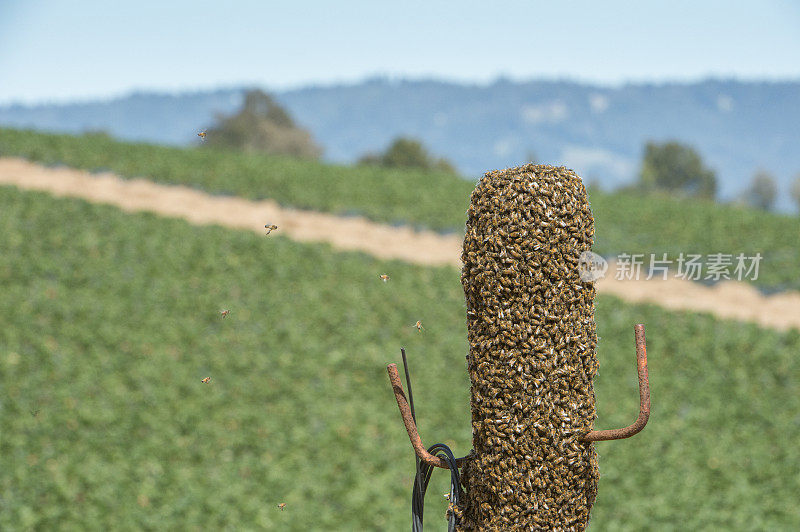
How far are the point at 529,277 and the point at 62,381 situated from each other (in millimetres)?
11408

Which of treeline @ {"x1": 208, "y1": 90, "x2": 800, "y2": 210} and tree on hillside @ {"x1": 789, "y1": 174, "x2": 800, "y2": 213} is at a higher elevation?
treeline @ {"x1": 208, "y1": 90, "x2": 800, "y2": 210}

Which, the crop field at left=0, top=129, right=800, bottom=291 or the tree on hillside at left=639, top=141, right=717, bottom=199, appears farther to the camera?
the tree on hillside at left=639, top=141, right=717, bottom=199

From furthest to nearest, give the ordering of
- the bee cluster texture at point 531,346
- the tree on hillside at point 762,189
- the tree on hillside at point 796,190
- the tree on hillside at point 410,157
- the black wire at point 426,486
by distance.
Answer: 1. the tree on hillside at point 762,189
2. the tree on hillside at point 796,190
3. the tree on hillside at point 410,157
4. the black wire at point 426,486
5. the bee cluster texture at point 531,346

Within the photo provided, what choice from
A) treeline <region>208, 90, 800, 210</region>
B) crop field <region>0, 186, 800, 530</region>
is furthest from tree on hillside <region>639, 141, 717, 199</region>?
crop field <region>0, 186, 800, 530</region>

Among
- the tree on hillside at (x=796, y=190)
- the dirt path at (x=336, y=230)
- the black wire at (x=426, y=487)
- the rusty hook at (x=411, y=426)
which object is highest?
the rusty hook at (x=411, y=426)

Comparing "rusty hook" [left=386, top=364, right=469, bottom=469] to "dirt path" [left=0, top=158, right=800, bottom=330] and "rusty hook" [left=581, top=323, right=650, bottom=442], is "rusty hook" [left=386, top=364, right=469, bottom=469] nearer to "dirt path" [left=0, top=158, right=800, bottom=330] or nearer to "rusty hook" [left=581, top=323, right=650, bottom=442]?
"rusty hook" [left=581, top=323, right=650, bottom=442]

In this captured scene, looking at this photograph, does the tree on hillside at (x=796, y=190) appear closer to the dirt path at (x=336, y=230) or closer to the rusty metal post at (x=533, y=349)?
the dirt path at (x=336, y=230)

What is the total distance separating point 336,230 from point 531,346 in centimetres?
1867

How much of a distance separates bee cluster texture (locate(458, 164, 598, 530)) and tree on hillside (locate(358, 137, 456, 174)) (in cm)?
5957

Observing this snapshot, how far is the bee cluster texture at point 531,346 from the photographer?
88.6 inches

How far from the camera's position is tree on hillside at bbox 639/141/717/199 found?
90.2 m

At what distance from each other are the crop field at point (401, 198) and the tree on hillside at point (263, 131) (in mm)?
41872

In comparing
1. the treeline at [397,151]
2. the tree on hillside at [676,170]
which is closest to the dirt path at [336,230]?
the treeline at [397,151]

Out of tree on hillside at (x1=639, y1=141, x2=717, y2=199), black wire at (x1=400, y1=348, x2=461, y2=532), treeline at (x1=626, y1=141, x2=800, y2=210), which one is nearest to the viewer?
black wire at (x1=400, y1=348, x2=461, y2=532)
